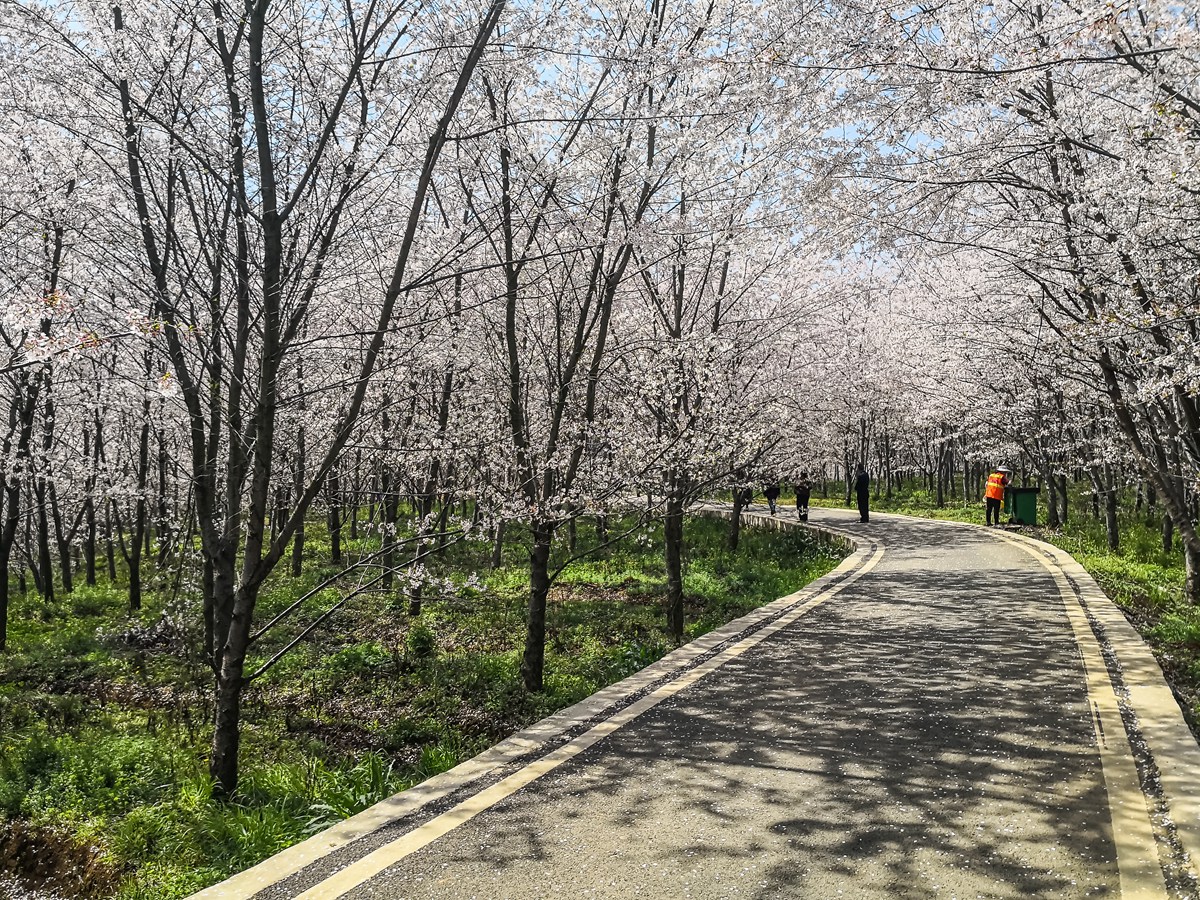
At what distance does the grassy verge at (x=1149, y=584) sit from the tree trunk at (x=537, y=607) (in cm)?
577

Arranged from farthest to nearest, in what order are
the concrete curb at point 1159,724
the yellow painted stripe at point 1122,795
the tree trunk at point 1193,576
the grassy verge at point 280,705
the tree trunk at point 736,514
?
1. the tree trunk at point 736,514
2. the tree trunk at point 1193,576
3. the grassy verge at point 280,705
4. the concrete curb at point 1159,724
5. the yellow painted stripe at point 1122,795

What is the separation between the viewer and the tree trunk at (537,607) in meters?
8.62

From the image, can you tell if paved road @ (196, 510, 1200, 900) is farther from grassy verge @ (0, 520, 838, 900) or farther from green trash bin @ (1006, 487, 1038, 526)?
green trash bin @ (1006, 487, 1038, 526)

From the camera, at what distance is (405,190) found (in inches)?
437

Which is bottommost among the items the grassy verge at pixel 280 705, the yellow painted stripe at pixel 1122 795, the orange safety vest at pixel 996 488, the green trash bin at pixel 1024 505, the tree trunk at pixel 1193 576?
the grassy verge at pixel 280 705

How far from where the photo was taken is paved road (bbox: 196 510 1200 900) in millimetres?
3293

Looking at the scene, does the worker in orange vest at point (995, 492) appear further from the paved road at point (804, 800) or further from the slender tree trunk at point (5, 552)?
the slender tree trunk at point (5, 552)

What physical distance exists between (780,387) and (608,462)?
34.5 feet

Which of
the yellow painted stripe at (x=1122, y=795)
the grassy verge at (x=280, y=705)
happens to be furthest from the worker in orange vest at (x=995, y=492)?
the yellow painted stripe at (x=1122, y=795)

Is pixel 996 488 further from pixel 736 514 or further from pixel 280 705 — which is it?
pixel 280 705

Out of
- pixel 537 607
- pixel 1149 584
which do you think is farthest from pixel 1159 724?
pixel 1149 584

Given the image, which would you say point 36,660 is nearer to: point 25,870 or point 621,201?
point 25,870

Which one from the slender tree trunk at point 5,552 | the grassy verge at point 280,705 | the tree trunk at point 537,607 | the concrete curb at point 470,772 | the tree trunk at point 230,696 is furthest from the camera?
the slender tree trunk at point 5,552

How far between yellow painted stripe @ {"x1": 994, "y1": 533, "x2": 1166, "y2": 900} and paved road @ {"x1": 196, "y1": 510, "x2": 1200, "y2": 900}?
0.04ft
